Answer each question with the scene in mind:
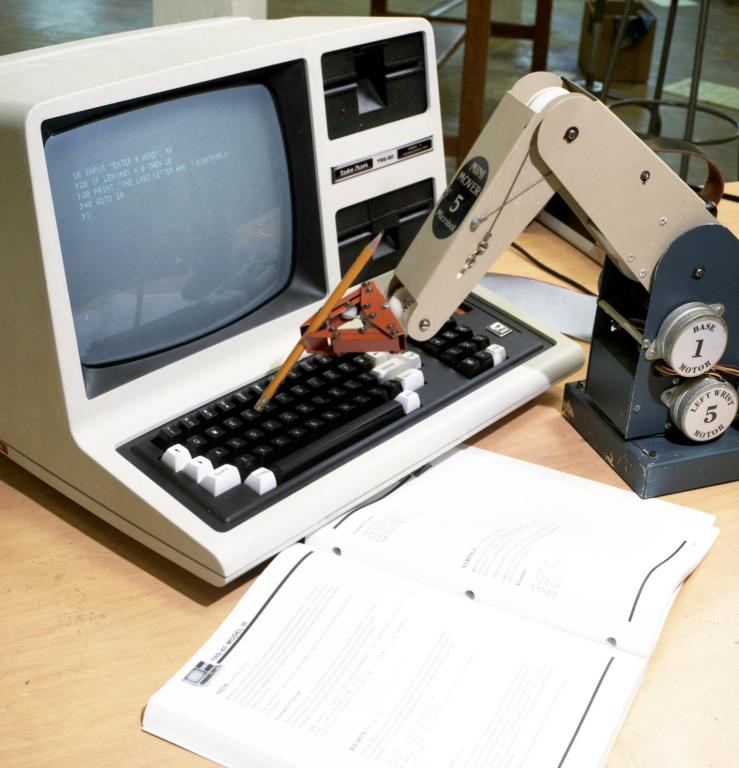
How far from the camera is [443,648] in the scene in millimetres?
673

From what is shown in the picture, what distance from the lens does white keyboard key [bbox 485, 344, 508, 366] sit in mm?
924

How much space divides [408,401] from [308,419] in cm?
9

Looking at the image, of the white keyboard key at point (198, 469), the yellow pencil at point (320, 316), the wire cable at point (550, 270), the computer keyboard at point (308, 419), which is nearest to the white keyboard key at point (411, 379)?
the computer keyboard at point (308, 419)

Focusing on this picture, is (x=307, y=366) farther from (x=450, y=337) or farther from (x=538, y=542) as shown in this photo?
(x=538, y=542)

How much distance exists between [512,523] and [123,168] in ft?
1.37

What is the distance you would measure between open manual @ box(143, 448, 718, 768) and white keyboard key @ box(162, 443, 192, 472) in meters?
0.10

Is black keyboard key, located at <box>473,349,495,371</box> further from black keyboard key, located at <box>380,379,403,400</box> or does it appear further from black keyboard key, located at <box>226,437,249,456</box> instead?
black keyboard key, located at <box>226,437,249,456</box>

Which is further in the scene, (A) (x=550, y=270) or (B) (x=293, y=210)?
(A) (x=550, y=270)

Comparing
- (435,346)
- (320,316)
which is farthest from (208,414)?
(435,346)

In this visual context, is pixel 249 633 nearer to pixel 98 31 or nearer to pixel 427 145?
pixel 427 145

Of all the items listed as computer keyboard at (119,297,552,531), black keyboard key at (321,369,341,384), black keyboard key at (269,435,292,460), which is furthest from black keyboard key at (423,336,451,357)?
black keyboard key at (269,435,292,460)

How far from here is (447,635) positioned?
68 centimetres

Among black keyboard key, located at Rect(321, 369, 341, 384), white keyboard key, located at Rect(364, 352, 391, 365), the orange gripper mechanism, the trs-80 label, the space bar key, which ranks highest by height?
the trs-80 label

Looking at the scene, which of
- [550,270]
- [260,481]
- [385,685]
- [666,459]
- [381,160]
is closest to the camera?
[385,685]
